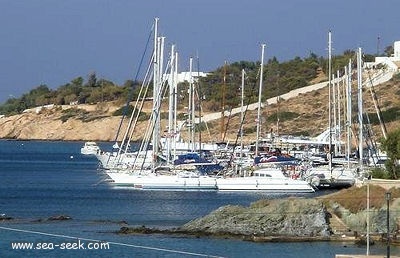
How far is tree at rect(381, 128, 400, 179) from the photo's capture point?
52250mm

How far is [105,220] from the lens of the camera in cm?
5041

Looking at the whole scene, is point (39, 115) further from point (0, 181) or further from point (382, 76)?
point (0, 181)

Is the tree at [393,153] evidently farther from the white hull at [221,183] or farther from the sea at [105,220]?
the white hull at [221,183]

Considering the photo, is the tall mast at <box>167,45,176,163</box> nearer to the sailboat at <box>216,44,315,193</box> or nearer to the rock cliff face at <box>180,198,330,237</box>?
the sailboat at <box>216,44,315,193</box>

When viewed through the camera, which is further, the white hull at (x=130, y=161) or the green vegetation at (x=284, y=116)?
the green vegetation at (x=284, y=116)

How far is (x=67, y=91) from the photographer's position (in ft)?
616

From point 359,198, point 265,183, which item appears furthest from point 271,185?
point 359,198

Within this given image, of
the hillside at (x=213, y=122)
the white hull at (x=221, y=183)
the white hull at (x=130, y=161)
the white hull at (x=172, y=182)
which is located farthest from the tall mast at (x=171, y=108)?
the hillside at (x=213, y=122)

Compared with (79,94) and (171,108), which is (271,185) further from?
(79,94)

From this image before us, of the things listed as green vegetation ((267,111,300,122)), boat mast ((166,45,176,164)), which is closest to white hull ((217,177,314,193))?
boat mast ((166,45,176,164))

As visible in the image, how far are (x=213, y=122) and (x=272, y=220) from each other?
81188mm

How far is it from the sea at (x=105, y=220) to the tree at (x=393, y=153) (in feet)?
21.3

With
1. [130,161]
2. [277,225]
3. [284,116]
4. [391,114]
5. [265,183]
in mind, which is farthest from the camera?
[284,116]

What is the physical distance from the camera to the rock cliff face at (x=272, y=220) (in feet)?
140
